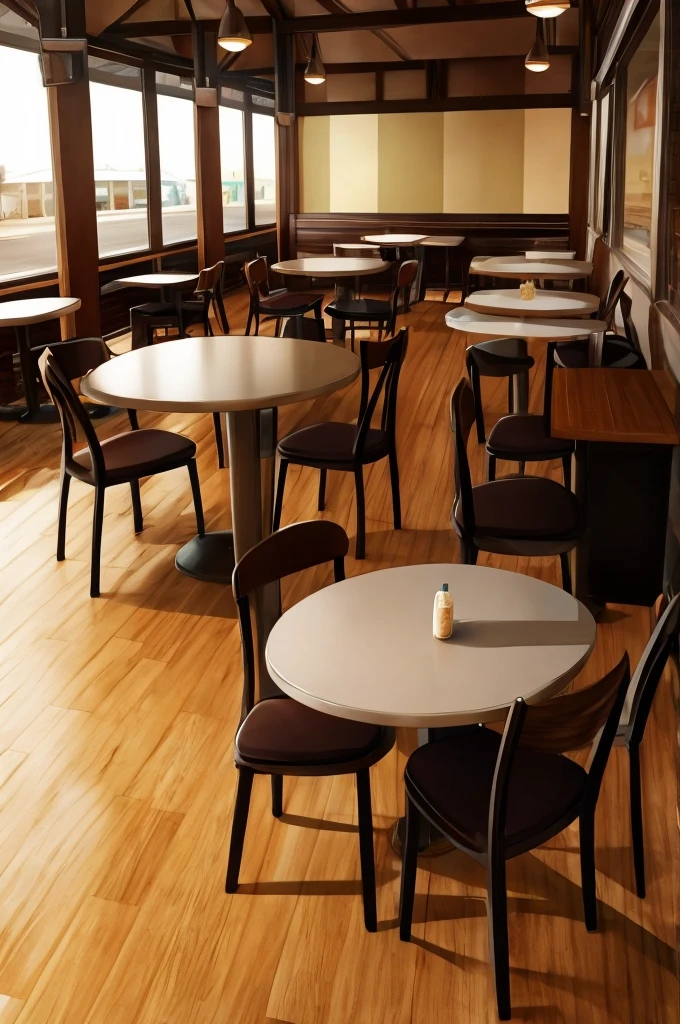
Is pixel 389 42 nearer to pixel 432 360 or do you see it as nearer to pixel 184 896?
pixel 432 360

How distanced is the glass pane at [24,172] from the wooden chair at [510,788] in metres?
5.72

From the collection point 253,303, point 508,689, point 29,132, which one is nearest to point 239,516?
point 508,689

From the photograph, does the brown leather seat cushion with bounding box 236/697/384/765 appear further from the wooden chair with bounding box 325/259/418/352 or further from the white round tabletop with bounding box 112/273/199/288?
the white round tabletop with bounding box 112/273/199/288

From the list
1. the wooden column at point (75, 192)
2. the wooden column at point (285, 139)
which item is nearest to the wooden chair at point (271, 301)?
the wooden column at point (75, 192)

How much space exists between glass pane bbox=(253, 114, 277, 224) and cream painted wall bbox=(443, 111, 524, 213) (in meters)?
2.76

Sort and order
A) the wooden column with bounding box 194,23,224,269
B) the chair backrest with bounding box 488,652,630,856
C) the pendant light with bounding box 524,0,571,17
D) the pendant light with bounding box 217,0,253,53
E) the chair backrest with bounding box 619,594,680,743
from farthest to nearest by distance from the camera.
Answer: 1. the wooden column with bounding box 194,23,224,269
2. the pendant light with bounding box 217,0,253,53
3. the pendant light with bounding box 524,0,571,17
4. the chair backrest with bounding box 619,594,680,743
5. the chair backrest with bounding box 488,652,630,856

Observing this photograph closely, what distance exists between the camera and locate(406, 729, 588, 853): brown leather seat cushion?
5.57 ft

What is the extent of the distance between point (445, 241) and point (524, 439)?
22.8 ft

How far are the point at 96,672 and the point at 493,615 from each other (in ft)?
5.14

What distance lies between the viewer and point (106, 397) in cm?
291

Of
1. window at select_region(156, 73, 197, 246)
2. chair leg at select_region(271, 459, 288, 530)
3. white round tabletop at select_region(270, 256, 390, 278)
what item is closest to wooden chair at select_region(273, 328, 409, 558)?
chair leg at select_region(271, 459, 288, 530)

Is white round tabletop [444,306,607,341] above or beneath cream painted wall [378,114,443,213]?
beneath

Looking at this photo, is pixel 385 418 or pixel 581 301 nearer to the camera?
pixel 385 418

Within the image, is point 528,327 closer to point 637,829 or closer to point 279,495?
point 279,495
